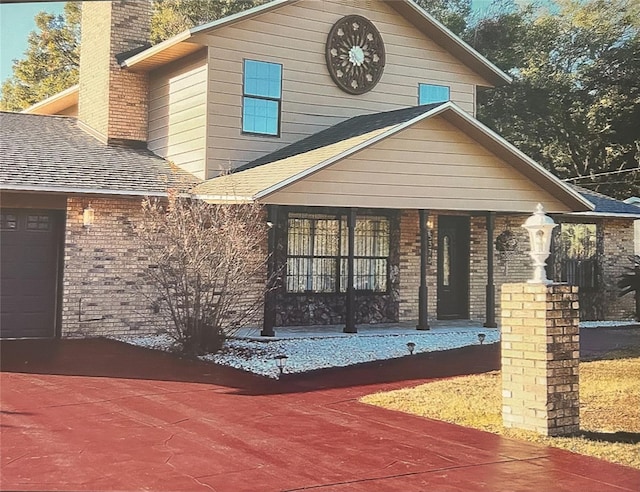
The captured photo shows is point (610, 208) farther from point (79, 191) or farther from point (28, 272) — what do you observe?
point (28, 272)

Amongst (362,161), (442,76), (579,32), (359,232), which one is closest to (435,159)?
(362,161)

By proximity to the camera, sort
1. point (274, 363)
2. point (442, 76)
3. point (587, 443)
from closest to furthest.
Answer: point (587, 443), point (274, 363), point (442, 76)

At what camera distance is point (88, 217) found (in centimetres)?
1173

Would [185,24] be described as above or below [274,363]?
above

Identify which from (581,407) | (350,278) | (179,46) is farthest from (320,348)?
(179,46)

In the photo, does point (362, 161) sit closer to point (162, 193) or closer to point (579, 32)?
point (162, 193)

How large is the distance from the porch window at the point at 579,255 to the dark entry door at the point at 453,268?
271cm

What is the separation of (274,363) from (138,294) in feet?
12.1

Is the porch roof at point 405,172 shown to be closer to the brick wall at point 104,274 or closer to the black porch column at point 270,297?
the black porch column at point 270,297

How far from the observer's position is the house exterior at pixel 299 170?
11719mm

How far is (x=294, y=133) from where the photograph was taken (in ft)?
46.4

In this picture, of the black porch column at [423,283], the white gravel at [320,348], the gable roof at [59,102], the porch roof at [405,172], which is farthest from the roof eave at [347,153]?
the gable roof at [59,102]

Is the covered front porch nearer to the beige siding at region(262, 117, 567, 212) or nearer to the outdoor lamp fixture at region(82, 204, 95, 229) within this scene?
the beige siding at region(262, 117, 567, 212)

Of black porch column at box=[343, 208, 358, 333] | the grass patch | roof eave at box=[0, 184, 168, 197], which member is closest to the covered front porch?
black porch column at box=[343, 208, 358, 333]
